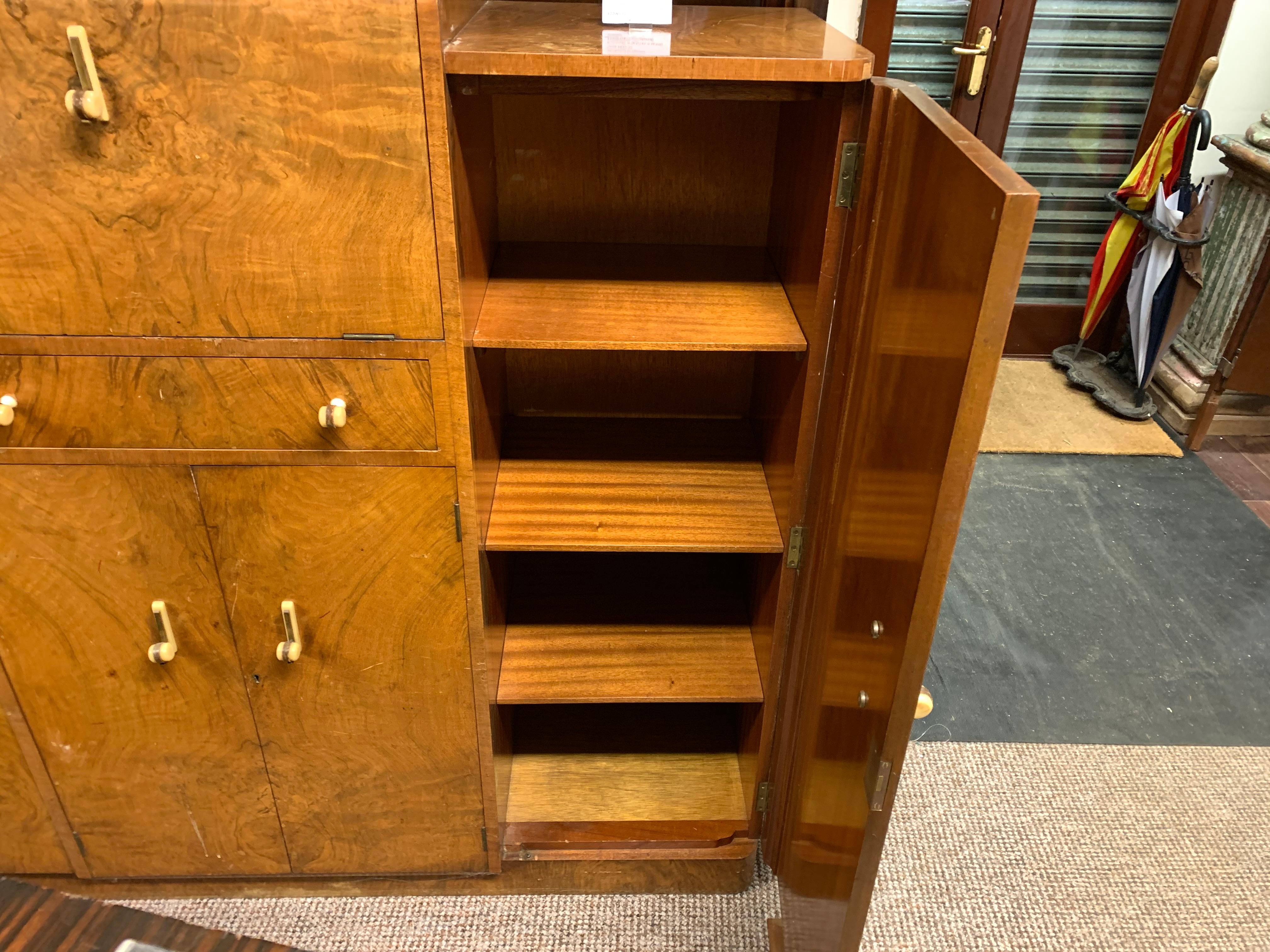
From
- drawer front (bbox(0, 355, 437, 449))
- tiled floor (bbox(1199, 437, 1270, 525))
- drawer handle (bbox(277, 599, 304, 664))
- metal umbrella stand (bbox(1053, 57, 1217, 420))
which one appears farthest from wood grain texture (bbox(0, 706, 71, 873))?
metal umbrella stand (bbox(1053, 57, 1217, 420))

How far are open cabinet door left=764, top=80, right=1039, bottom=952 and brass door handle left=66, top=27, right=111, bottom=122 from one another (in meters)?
0.83

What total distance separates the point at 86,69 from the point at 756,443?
3.61 feet

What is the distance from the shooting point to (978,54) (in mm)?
3012

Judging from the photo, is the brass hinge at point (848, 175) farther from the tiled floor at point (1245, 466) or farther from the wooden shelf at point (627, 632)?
the tiled floor at point (1245, 466)

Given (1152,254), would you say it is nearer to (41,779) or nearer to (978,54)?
(978,54)

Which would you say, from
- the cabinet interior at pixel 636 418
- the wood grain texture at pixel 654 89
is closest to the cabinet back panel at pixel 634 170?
the cabinet interior at pixel 636 418

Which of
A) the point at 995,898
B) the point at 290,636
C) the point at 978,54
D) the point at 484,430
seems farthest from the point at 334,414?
the point at 978,54

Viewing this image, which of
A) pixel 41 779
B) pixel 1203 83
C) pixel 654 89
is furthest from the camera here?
pixel 1203 83

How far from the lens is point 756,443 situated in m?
1.62

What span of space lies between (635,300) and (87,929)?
975 mm

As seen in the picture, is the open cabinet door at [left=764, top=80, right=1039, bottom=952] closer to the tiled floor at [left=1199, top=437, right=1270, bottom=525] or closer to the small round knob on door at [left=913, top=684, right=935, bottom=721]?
the small round knob on door at [left=913, top=684, right=935, bottom=721]

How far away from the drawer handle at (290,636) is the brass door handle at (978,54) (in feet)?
9.27

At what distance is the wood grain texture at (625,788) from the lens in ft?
5.44

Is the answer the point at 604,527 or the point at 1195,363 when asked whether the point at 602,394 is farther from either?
the point at 1195,363
